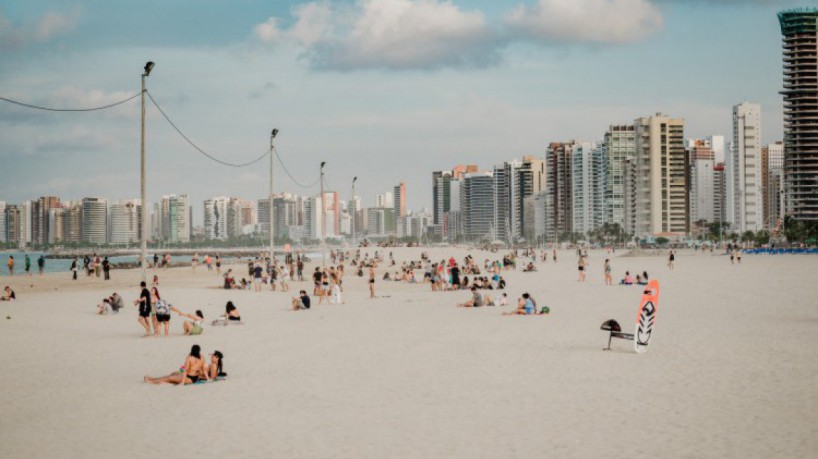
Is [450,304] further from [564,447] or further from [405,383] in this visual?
[564,447]

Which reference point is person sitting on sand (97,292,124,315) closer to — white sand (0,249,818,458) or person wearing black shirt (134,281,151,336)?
white sand (0,249,818,458)

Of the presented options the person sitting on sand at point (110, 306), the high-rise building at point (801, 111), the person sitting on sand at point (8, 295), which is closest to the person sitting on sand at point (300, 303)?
the person sitting on sand at point (110, 306)

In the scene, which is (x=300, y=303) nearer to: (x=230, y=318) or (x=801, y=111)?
(x=230, y=318)

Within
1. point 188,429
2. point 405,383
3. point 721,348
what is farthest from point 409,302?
point 188,429

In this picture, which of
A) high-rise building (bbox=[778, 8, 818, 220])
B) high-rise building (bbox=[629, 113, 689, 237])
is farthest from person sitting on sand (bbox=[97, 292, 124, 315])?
high-rise building (bbox=[629, 113, 689, 237])

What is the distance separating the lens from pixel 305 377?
1233 centimetres

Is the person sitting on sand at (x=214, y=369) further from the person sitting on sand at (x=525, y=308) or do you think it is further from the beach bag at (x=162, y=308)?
the person sitting on sand at (x=525, y=308)

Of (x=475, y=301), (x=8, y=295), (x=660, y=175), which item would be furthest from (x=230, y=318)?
(x=660, y=175)

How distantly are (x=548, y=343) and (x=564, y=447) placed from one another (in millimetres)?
8306

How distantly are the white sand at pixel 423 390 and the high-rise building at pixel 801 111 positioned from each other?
133800 millimetres

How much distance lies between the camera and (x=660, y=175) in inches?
6634

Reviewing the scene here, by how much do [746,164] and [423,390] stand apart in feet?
647

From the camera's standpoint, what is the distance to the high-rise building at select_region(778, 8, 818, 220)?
13800 cm

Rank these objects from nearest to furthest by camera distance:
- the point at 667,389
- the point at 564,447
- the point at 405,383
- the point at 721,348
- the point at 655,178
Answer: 1. the point at 564,447
2. the point at 667,389
3. the point at 405,383
4. the point at 721,348
5. the point at 655,178
